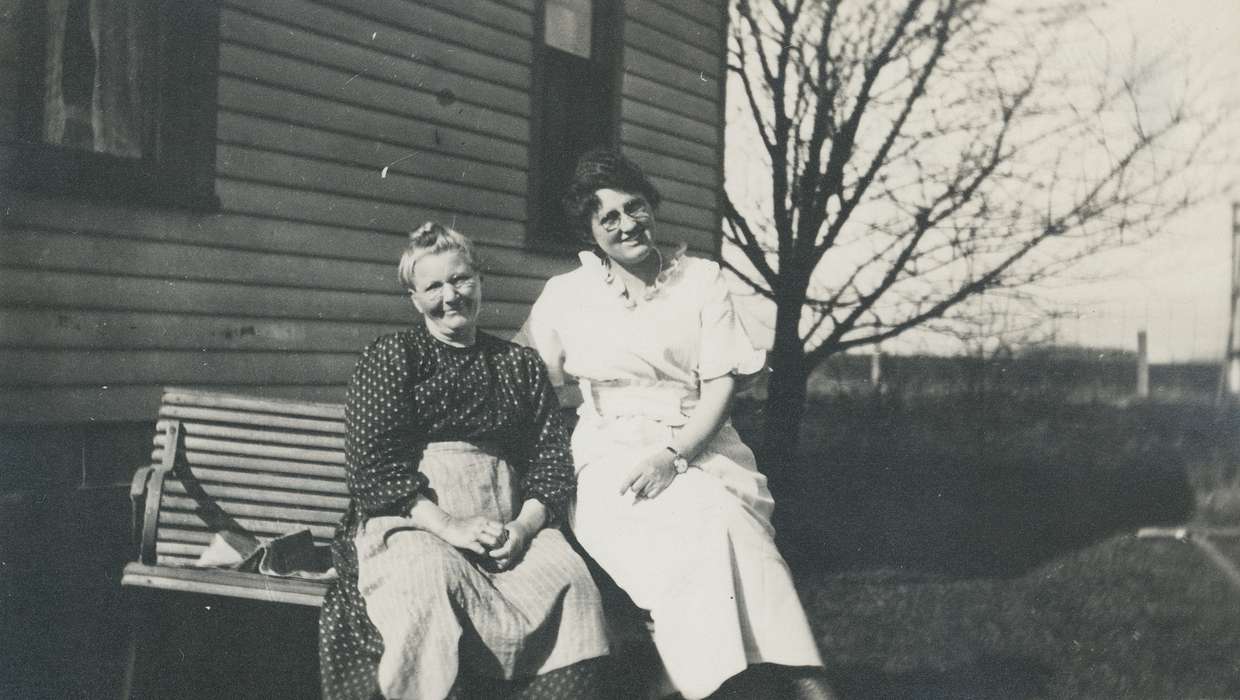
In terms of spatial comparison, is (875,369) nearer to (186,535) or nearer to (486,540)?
(186,535)

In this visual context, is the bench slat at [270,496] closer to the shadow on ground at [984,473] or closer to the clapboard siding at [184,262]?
the clapboard siding at [184,262]

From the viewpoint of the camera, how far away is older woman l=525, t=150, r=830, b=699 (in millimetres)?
2568

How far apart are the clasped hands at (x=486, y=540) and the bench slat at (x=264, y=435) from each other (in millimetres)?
974

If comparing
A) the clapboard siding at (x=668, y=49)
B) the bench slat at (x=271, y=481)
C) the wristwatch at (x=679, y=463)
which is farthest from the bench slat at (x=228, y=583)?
the clapboard siding at (x=668, y=49)

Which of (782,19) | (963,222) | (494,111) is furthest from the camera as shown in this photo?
(963,222)

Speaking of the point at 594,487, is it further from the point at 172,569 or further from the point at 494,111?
the point at 494,111

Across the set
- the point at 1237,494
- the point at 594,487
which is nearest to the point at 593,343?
the point at 594,487

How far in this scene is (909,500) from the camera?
8.88m

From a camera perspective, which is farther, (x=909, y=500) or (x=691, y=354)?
(x=909, y=500)

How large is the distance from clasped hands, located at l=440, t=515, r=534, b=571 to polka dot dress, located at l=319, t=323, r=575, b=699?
6.1 inches

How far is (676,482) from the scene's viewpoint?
2.82 m

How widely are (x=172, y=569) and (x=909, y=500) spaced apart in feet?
23.1

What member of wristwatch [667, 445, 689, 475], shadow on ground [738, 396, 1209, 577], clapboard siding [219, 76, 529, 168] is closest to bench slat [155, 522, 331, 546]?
wristwatch [667, 445, 689, 475]

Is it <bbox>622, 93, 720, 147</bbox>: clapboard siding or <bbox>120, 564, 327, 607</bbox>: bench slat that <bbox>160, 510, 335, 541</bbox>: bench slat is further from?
<bbox>622, 93, 720, 147</bbox>: clapboard siding
